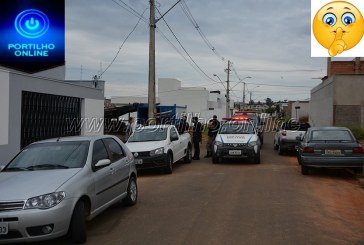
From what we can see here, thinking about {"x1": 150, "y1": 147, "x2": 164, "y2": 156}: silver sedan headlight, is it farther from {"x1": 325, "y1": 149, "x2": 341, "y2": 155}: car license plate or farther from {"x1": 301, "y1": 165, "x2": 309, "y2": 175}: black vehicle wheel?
{"x1": 325, "y1": 149, "x2": 341, "y2": 155}: car license plate

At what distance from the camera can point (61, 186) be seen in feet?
20.7

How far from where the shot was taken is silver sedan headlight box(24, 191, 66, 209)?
595 cm

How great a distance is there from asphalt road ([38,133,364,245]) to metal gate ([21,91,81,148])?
446cm

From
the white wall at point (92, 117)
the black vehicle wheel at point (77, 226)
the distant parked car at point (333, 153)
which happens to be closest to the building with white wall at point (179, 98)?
the white wall at point (92, 117)

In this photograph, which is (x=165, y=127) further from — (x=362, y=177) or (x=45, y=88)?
(x=362, y=177)

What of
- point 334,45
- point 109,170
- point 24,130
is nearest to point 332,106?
point 334,45

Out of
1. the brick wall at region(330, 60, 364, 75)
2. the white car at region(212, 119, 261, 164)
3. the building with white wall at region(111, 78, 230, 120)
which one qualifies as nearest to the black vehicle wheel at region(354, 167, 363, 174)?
the white car at region(212, 119, 261, 164)

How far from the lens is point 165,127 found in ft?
53.0

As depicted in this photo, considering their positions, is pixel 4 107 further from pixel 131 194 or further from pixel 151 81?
pixel 151 81

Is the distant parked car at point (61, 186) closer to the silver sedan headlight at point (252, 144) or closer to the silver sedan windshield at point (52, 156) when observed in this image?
the silver sedan windshield at point (52, 156)

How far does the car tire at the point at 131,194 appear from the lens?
903 centimetres

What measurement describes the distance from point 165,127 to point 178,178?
10.2 feet

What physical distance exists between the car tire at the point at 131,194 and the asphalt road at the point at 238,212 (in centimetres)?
14

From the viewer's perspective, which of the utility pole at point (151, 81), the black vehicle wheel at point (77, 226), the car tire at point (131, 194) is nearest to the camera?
the black vehicle wheel at point (77, 226)
